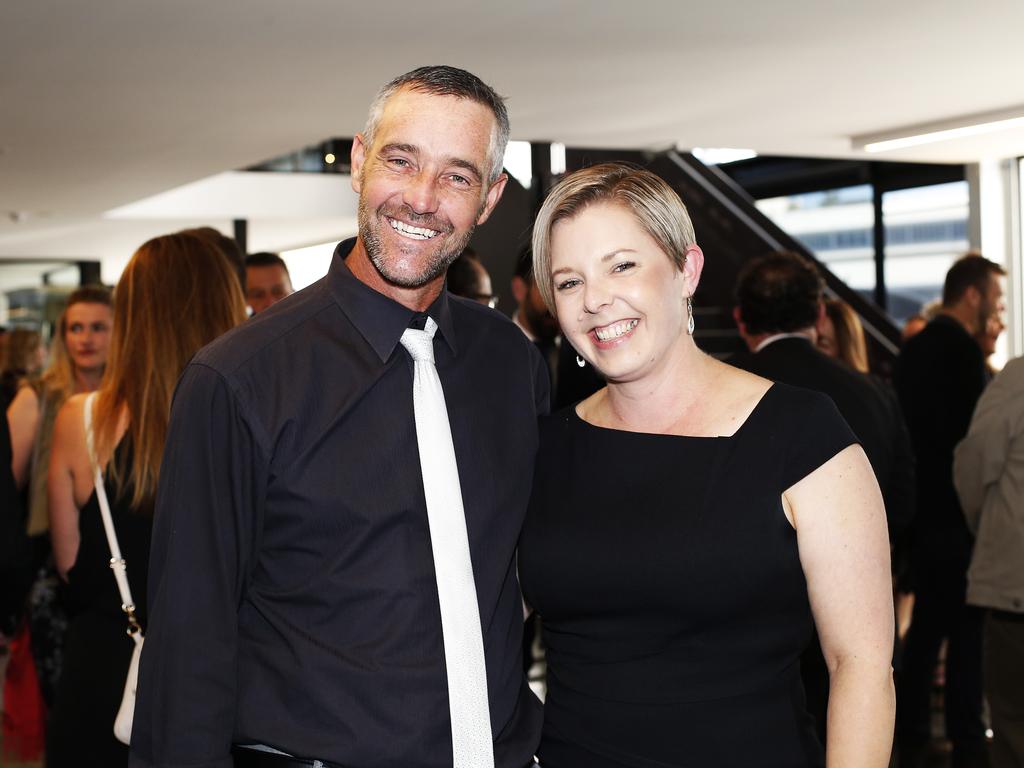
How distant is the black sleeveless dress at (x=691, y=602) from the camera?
1896 millimetres

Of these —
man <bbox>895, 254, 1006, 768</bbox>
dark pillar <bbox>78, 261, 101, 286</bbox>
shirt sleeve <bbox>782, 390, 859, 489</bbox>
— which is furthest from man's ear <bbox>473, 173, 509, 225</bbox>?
dark pillar <bbox>78, 261, 101, 286</bbox>

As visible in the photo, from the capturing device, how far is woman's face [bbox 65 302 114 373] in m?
4.09

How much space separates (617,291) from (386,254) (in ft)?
1.33

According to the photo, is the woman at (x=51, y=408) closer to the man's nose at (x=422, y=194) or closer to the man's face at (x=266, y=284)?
the man's face at (x=266, y=284)

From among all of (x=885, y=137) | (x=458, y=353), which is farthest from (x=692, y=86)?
(x=458, y=353)

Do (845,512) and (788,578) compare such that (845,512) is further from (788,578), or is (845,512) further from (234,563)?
(234,563)

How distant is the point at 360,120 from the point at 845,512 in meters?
6.34

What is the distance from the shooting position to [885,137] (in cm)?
823

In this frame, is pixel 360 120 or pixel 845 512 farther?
pixel 360 120

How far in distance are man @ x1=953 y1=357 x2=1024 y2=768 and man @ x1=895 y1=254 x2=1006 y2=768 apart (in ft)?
3.75

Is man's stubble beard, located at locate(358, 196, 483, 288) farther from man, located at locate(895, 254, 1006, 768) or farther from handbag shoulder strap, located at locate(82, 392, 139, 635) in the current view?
man, located at locate(895, 254, 1006, 768)

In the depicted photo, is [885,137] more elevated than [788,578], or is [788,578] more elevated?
[885,137]

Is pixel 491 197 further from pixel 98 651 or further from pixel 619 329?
pixel 98 651

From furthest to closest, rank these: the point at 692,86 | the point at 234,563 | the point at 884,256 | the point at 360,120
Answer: the point at 884,256
the point at 360,120
the point at 692,86
the point at 234,563
